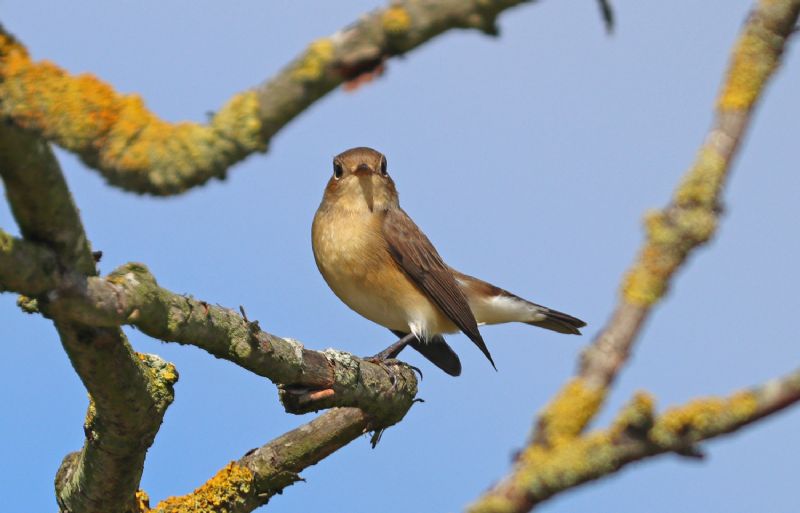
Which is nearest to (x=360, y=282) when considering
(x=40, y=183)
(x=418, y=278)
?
(x=418, y=278)

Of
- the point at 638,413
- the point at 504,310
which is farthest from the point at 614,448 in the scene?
the point at 504,310

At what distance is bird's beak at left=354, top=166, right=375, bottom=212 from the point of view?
939 centimetres

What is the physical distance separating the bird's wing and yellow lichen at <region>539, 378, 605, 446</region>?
22.3 ft

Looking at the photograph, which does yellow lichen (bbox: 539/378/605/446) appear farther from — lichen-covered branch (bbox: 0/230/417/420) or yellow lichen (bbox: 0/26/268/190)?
lichen-covered branch (bbox: 0/230/417/420)

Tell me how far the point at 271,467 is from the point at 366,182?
329 cm

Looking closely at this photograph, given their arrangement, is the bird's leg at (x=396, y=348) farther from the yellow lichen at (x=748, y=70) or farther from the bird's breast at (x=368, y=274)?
the yellow lichen at (x=748, y=70)

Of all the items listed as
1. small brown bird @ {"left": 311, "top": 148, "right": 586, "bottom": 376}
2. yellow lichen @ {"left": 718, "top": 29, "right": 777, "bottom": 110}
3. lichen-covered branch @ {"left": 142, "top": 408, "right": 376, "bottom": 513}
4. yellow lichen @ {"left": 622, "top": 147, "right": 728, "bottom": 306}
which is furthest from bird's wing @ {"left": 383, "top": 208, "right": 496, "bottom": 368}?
yellow lichen @ {"left": 622, "top": 147, "right": 728, "bottom": 306}

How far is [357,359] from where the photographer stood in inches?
286

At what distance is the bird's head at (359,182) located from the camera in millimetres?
9375

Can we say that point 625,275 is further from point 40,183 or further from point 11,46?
point 40,183

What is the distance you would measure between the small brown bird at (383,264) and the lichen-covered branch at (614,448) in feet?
21.9

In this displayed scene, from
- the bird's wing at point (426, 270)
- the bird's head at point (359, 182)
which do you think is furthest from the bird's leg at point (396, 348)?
the bird's head at point (359, 182)

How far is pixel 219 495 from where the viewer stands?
6.88 m

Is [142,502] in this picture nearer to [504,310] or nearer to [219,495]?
[219,495]
